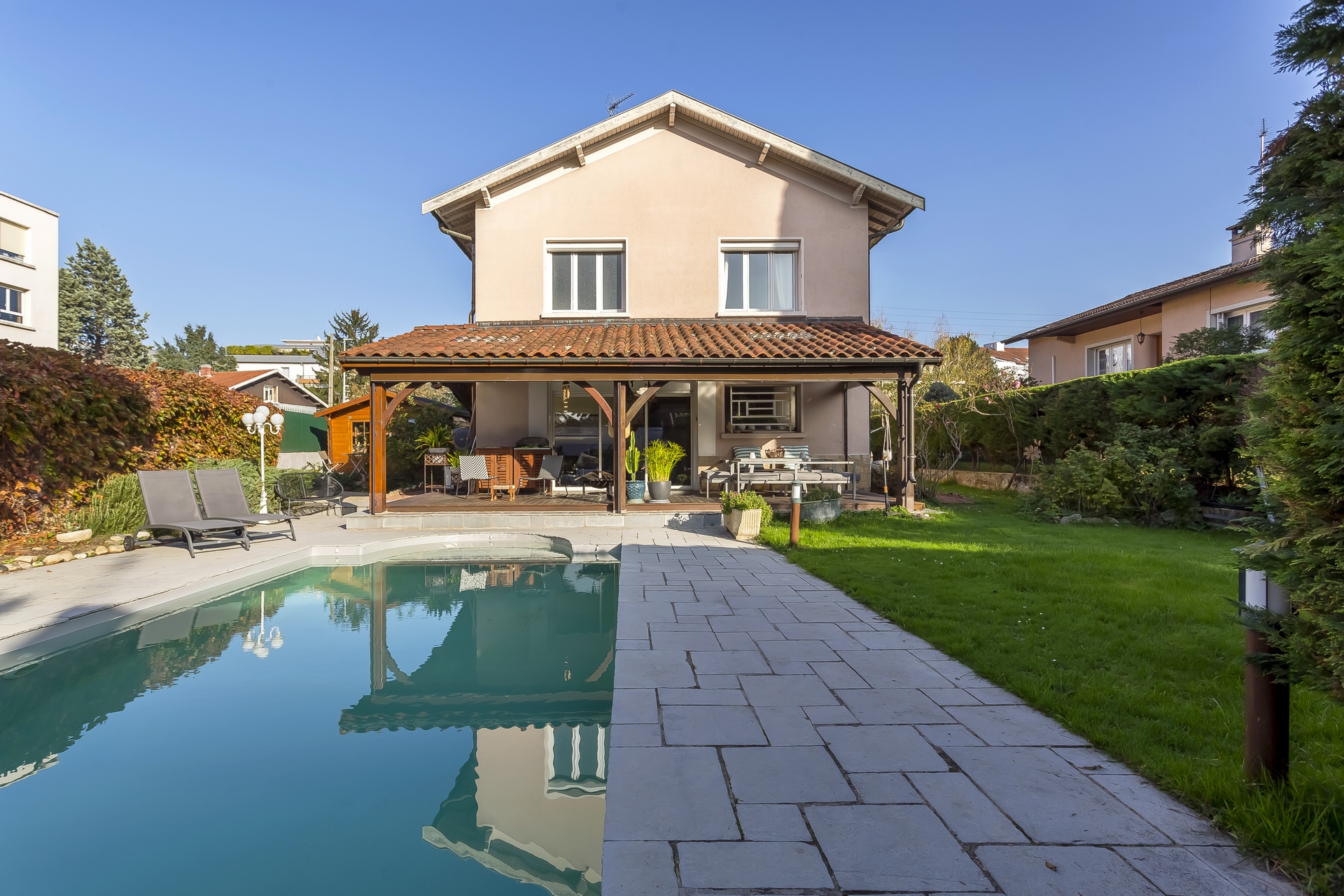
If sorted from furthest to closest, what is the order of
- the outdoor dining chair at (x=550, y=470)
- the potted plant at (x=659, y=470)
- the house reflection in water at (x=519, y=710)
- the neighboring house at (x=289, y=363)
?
the neighboring house at (x=289, y=363) → the outdoor dining chair at (x=550, y=470) → the potted plant at (x=659, y=470) → the house reflection in water at (x=519, y=710)

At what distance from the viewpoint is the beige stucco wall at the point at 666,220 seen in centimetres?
1392

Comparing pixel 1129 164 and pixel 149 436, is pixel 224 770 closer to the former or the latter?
pixel 149 436

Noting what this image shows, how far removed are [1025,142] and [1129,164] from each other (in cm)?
267

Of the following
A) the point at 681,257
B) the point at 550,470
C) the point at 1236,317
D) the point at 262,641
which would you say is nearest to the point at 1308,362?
the point at 262,641

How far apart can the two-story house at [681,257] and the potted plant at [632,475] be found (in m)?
1.54

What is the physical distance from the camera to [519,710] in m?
4.25

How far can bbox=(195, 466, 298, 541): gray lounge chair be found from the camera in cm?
876

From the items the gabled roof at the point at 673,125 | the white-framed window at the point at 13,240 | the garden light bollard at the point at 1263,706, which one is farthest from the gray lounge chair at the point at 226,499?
the white-framed window at the point at 13,240

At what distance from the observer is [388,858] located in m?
2.74

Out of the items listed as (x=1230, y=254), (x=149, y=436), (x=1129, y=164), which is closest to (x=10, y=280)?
(x=149, y=436)

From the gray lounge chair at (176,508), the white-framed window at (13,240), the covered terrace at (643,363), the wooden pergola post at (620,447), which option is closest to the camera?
the gray lounge chair at (176,508)

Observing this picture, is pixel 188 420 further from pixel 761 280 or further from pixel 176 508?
pixel 761 280

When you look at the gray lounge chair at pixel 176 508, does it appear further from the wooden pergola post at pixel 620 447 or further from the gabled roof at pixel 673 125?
the gabled roof at pixel 673 125

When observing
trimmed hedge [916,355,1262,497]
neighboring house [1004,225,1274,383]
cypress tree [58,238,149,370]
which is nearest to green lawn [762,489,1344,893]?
trimmed hedge [916,355,1262,497]
